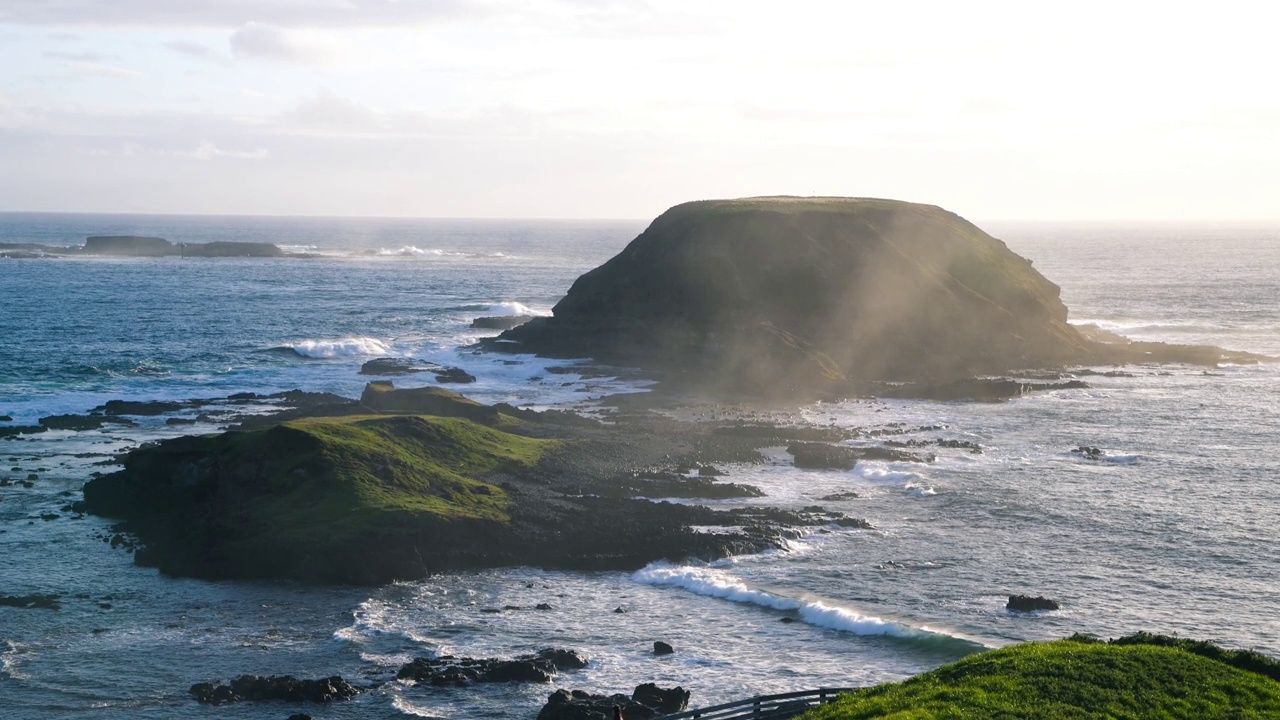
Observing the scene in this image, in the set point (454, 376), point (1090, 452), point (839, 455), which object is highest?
point (454, 376)

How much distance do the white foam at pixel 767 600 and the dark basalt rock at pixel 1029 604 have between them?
3864 millimetres

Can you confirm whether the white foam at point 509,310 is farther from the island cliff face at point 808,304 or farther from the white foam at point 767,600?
the white foam at point 767,600

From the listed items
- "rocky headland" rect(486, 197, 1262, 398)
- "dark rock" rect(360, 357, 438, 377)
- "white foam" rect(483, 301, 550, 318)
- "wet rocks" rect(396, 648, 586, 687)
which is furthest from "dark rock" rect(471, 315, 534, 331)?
"wet rocks" rect(396, 648, 586, 687)

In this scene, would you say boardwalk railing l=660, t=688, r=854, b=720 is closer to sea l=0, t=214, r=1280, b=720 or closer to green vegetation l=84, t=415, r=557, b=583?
sea l=0, t=214, r=1280, b=720

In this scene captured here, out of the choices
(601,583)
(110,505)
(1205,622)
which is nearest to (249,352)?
(110,505)

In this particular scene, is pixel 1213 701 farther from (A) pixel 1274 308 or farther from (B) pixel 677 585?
(A) pixel 1274 308

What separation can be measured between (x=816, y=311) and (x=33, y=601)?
2504 inches

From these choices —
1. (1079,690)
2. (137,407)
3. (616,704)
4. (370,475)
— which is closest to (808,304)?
(137,407)

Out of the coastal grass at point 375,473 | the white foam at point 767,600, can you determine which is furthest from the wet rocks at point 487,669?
the coastal grass at point 375,473

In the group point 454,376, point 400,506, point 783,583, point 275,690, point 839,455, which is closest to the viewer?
point 275,690

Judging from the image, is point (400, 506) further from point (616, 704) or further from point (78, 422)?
point (78, 422)

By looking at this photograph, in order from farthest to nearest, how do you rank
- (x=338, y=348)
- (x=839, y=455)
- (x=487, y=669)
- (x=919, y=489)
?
1. (x=338, y=348)
2. (x=839, y=455)
3. (x=919, y=489)
4. (x=487, y=669)

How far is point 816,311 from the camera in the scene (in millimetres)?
92250

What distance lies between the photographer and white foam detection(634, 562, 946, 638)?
37312mm
